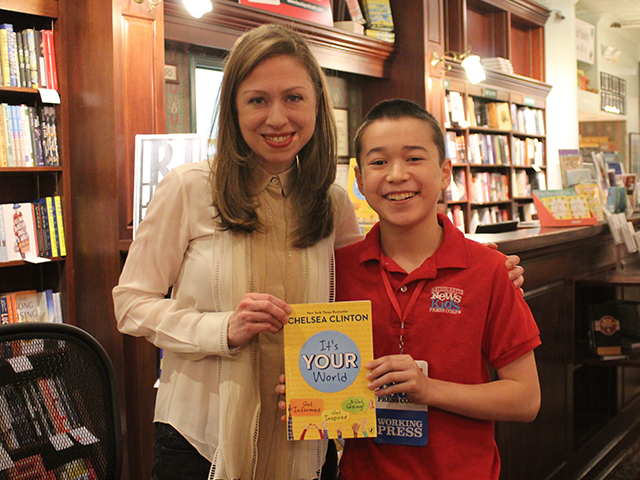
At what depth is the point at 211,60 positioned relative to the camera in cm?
443

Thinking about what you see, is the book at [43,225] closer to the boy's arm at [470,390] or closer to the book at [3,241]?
the book at [3,241]

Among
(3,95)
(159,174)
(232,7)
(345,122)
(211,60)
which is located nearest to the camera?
(159,174)

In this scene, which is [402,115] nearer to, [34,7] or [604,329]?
[604,329]

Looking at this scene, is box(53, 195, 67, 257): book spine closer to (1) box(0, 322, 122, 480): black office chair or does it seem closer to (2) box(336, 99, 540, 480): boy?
(1) box(0, 322, 122, 480): black office chair

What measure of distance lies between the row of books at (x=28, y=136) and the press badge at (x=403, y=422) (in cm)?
261

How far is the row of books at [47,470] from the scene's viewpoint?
3.32 ft

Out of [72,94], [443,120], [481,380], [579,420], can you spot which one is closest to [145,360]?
[72,94]

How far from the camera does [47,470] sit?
3.48 ft

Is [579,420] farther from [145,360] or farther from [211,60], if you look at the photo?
[211,60]

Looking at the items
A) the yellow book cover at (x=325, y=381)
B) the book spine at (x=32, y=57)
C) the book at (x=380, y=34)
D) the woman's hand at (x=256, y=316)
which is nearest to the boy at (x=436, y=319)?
the yellow book cover at (x=325, y=381)

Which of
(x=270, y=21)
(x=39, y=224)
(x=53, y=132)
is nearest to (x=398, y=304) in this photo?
(x=39, y=224)

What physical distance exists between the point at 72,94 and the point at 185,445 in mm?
2586

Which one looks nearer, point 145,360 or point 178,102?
point 145,360

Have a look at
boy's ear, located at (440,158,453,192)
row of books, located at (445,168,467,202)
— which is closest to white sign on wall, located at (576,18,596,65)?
row of books, located at (445,168,467,202)
